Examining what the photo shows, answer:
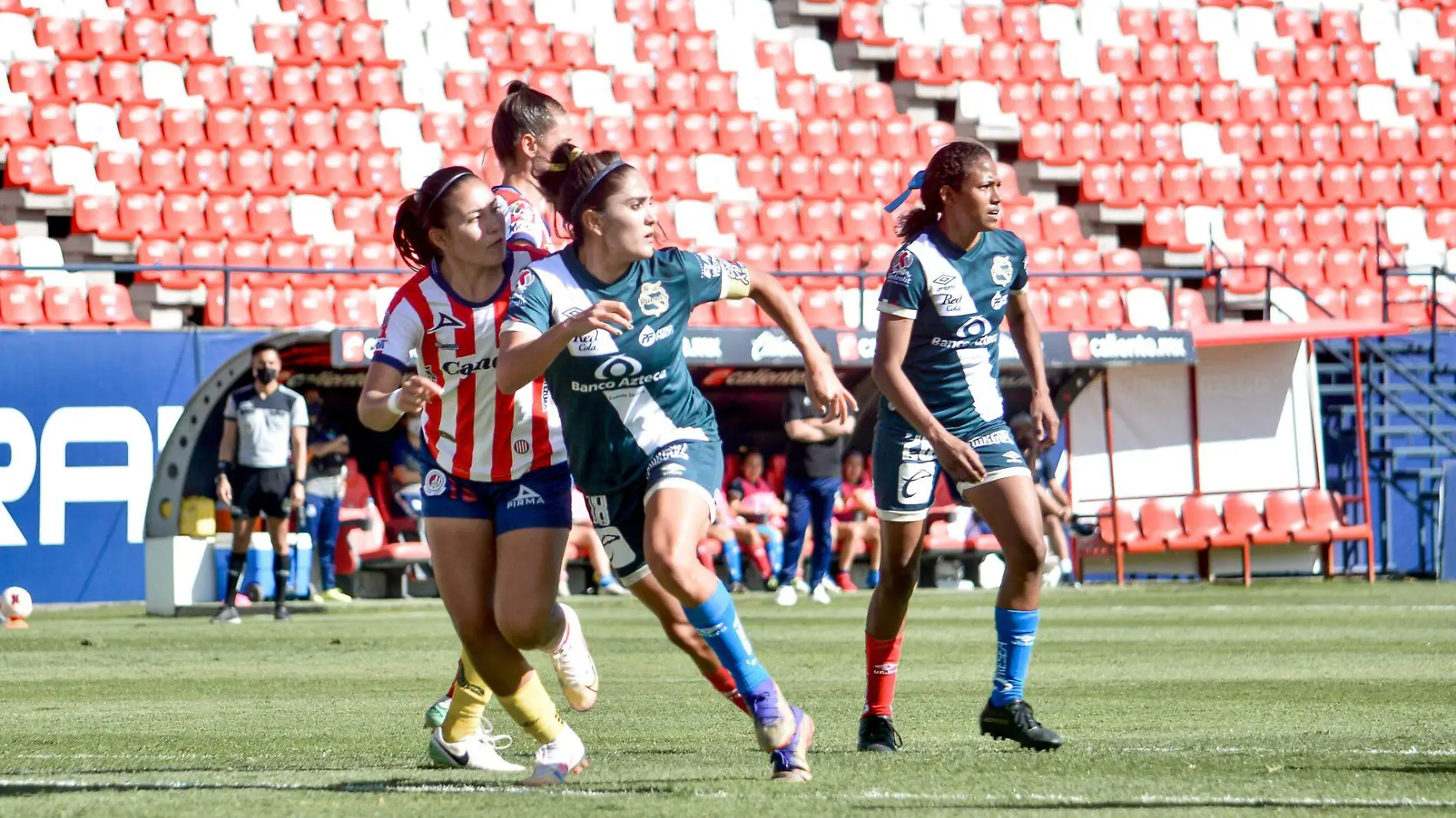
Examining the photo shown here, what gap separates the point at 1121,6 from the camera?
89.1ft

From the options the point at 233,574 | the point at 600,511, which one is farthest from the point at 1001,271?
the point at 233,574

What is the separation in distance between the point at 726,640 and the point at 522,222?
1548 millimetres

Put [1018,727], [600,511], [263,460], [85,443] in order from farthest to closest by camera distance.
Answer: [85,443] < [263,460] < [1018,727] < [600,511]

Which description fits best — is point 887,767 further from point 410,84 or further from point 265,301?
point 410,84

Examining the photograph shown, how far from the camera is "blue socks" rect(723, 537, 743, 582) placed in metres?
18.7

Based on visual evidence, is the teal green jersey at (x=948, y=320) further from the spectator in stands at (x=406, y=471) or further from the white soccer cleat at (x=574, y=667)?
the spectator in stands at (x=406, y=471)

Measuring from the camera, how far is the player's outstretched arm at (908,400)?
6.71 m

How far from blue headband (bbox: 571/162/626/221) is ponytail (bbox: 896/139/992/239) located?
58.2 inches

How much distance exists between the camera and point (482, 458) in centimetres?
595

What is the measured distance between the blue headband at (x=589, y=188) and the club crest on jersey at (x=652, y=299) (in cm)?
30

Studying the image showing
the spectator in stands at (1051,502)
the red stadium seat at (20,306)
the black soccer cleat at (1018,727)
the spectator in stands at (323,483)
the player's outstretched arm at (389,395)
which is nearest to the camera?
the player's outstretched arm at (389,395)

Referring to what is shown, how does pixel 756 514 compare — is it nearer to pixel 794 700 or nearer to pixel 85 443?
pixel 85 443

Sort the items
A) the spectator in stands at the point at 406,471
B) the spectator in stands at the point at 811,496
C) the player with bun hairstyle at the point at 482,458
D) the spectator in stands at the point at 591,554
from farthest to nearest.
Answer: the spectator in stands at the point at 406,471 < the spectator in stands at the point at 591,554 < the spectator in stands at the point at 811,496 < the player with bun hairstyle at the point at 482,458

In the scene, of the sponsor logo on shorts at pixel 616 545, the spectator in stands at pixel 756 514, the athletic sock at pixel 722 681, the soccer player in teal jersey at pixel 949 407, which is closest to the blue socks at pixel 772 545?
the spectator in stands at pixel 756 514
